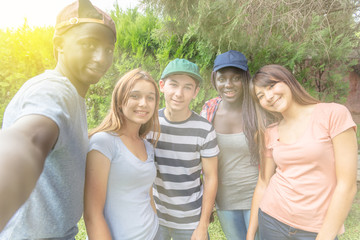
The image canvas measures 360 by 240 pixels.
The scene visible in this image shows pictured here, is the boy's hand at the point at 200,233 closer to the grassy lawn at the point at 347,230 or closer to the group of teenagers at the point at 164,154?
the group of teenagers at the point at 164,154

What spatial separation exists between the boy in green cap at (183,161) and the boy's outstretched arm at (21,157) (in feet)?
4.26

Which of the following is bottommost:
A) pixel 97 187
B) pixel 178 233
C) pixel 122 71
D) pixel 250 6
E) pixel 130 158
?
pixel 178 233

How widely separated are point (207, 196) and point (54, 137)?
155 cm

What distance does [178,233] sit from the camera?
6.51 feet

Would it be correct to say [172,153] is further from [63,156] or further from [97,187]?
[63,156]

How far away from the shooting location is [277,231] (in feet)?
5.74

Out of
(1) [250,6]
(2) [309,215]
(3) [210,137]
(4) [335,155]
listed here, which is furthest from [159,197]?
(1) [250,6]

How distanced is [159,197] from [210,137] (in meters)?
0.75

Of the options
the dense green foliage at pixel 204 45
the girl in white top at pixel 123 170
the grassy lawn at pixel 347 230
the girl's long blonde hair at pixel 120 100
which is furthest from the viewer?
the grassy lawn at pixel 347 230

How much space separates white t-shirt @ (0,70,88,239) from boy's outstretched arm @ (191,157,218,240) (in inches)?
47.5

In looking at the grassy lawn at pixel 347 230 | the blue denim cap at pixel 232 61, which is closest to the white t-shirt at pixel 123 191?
the blue denim cap at pixel 232 61

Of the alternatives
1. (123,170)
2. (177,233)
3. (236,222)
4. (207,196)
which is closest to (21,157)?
(123,170)

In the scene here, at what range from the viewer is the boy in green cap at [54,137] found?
57 cm

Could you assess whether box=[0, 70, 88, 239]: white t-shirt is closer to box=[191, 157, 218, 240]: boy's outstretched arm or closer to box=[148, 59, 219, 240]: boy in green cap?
box=[148, 59, 219, 240]: boy in green cap
